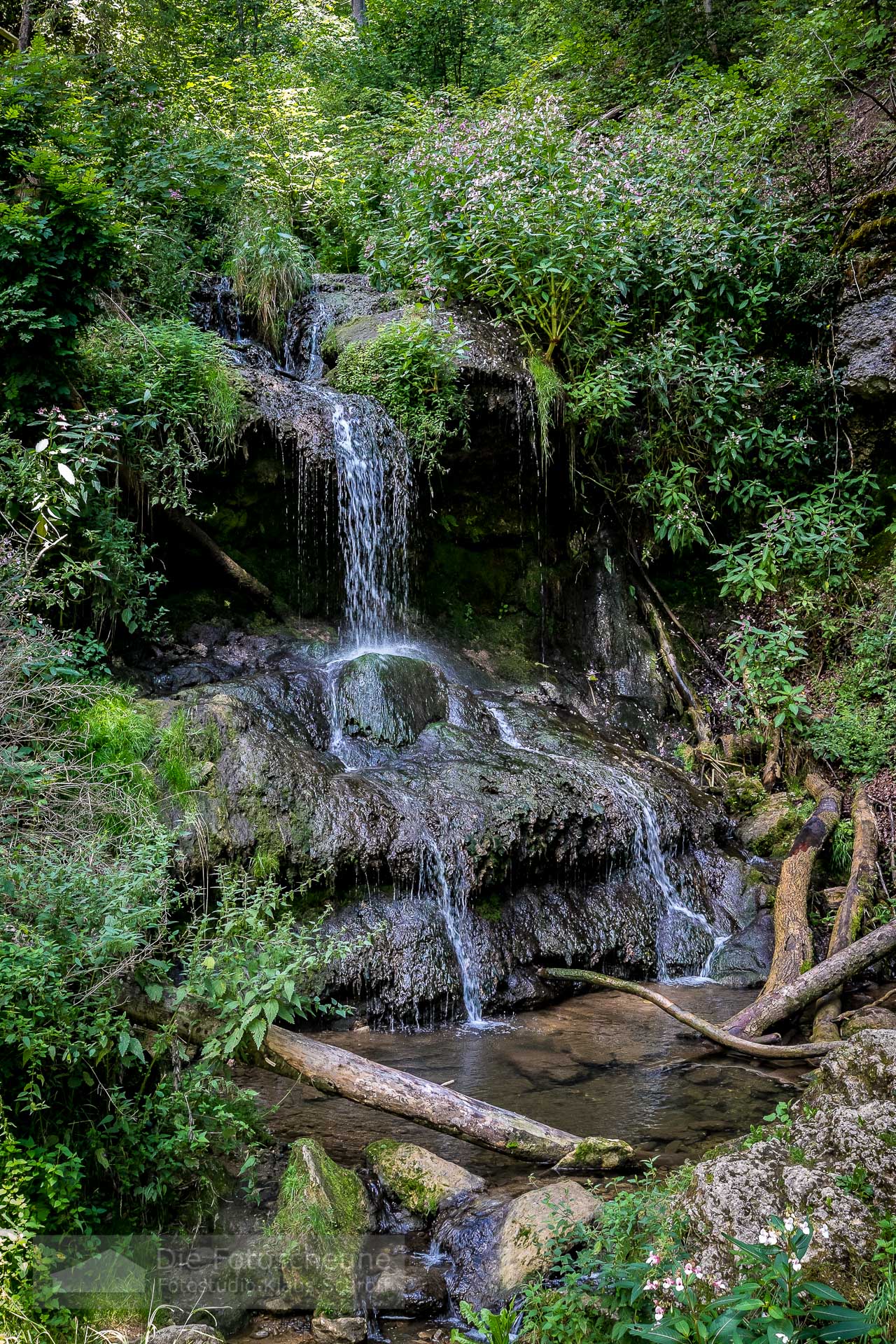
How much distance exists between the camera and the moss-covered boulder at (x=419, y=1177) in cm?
351

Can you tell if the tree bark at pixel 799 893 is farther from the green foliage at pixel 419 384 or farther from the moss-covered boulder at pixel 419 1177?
the green foliage at pixel 419 384

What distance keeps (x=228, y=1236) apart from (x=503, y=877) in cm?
357

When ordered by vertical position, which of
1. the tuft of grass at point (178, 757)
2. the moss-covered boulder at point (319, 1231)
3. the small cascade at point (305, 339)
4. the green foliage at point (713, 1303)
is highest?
the small cascade at point (305, 339)

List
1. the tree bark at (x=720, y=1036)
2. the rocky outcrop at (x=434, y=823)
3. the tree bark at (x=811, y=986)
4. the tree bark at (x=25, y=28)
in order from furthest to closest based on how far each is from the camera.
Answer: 1. the tree bark at (x=25, y=28)
2. the rocky outcrop at (x=434, y=823)
3. the tree bark at (x=811, y=986)
4. the tree bark at (x=720, y=1036)

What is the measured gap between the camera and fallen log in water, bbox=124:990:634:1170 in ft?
11.9

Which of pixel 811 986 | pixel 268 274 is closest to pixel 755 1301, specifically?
pixel 811 986

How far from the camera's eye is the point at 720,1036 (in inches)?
203

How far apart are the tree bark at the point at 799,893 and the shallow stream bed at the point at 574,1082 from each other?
44 centimetres

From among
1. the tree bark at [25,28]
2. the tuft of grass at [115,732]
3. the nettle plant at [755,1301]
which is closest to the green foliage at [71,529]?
the tuft of grass at [115,732]

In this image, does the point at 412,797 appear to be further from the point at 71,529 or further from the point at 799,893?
the point at 71,529

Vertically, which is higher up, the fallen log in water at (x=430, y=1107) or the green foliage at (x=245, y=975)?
the green foliage at (x=245, y=975)

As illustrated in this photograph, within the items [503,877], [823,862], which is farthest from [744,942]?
[503,877]

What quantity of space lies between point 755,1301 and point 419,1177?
6.41 feet

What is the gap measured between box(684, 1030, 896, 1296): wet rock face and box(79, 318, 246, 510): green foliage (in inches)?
238
